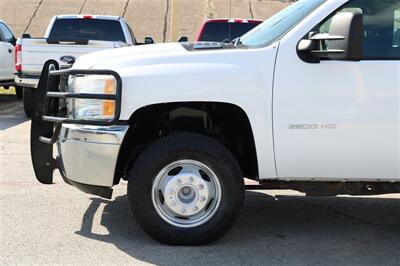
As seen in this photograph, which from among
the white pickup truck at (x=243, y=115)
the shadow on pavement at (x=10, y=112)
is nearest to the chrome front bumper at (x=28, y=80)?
the shadow on pavement at (x=10, y=112)

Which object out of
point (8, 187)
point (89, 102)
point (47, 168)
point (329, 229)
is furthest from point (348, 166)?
point (8, 187)

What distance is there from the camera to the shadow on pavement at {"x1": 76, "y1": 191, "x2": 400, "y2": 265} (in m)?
4.54

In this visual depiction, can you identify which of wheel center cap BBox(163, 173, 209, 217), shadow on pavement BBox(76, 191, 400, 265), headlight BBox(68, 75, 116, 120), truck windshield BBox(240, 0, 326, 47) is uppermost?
truck windshield BBox(240, 0, 326, 47)

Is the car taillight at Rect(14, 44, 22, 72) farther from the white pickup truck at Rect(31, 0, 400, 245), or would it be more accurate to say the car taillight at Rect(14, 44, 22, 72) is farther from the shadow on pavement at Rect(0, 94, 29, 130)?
the white pickup truck at Rect(31, 0, 400, 245)

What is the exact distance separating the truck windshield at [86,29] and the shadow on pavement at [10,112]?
1895 mm

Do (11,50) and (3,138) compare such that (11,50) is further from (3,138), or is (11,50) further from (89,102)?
(89,102)

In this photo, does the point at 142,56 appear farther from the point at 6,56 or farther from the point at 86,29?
the point at 6,56

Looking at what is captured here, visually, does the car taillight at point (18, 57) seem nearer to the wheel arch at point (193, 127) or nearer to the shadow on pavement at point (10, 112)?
the shadow on pavement at point (10, 112)

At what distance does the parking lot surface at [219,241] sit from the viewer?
4.51m

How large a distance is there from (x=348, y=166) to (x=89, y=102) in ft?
6.69

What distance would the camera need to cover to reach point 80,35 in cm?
1280

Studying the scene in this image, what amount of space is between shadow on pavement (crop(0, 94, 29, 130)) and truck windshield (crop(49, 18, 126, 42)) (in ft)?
6.22

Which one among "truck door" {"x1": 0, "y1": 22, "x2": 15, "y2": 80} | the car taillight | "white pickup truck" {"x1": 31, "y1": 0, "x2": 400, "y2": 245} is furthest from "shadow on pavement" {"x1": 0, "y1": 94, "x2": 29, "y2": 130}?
"white pickup truck" {"x1": 31, "y1": 0, "x2": 400, "y2": 245}

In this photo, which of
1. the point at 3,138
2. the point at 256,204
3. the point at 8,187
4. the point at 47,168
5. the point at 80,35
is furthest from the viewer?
the point at 80,35
